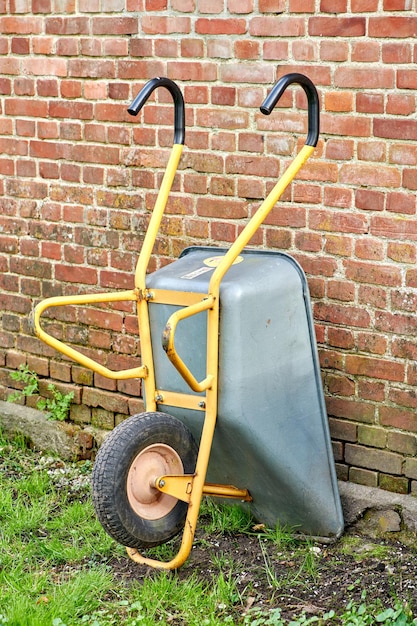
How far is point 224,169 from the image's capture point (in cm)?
407

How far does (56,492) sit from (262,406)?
4.43 feet

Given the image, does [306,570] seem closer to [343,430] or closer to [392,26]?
[343,430]

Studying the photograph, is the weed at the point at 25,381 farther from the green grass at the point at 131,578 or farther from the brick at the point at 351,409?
the brick at the point at 351,409

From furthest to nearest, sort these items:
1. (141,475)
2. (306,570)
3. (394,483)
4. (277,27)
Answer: (394,483) → (277,27) → (306,570) → (141,475)

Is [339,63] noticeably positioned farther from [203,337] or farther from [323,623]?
[323,623]

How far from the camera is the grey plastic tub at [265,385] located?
3475 mm

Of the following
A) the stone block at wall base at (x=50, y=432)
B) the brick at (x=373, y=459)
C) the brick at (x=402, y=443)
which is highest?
the brick at (x=402, y=443)

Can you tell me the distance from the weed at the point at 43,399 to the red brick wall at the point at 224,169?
0.06m

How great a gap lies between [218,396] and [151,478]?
1.25 feet

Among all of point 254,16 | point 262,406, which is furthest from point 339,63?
point 262,406

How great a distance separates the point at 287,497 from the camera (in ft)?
12.3

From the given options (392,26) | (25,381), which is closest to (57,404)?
(25,381)

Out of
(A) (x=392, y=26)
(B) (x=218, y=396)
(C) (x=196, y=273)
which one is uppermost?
(A) (x=392, y=26)

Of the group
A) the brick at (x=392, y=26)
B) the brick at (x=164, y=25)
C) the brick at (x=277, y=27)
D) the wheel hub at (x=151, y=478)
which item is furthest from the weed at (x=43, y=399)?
the brick at (x=392, y=26)
